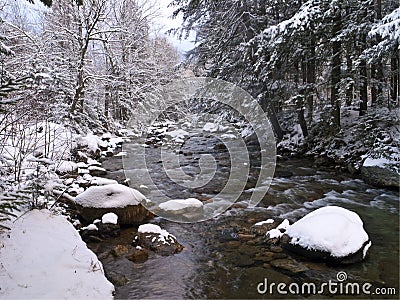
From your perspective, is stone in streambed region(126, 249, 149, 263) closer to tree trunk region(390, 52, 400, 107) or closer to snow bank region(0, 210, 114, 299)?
snow bank region(0, 210, 114, 299)

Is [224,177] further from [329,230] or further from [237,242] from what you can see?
[329,230]

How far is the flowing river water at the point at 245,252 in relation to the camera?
13.0ft

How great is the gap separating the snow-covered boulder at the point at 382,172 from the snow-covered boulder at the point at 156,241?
17.6ft

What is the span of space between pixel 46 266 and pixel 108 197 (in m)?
2.50

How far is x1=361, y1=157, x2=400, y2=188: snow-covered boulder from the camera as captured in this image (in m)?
7.61

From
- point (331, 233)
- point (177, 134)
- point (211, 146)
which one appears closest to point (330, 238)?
point (331, 233)

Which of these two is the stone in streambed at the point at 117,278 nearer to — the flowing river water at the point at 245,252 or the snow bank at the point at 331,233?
the flowing river water at the point at 245,252

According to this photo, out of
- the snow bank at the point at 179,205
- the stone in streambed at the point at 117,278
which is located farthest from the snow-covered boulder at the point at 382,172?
the stone in streambed at the point at 117,278

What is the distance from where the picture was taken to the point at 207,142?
16766 mm

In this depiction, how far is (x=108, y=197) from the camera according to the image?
5.84 m

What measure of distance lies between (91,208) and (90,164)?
190 inches

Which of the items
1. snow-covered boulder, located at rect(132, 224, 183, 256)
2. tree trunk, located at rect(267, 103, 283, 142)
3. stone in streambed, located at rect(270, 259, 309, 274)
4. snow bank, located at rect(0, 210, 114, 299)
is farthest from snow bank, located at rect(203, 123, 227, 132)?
snow bank, located at rect(0, 210, 114, 299)

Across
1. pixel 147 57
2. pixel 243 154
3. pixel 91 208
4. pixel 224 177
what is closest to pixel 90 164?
pixel 224 177

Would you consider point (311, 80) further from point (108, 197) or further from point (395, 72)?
point (108, 197)
